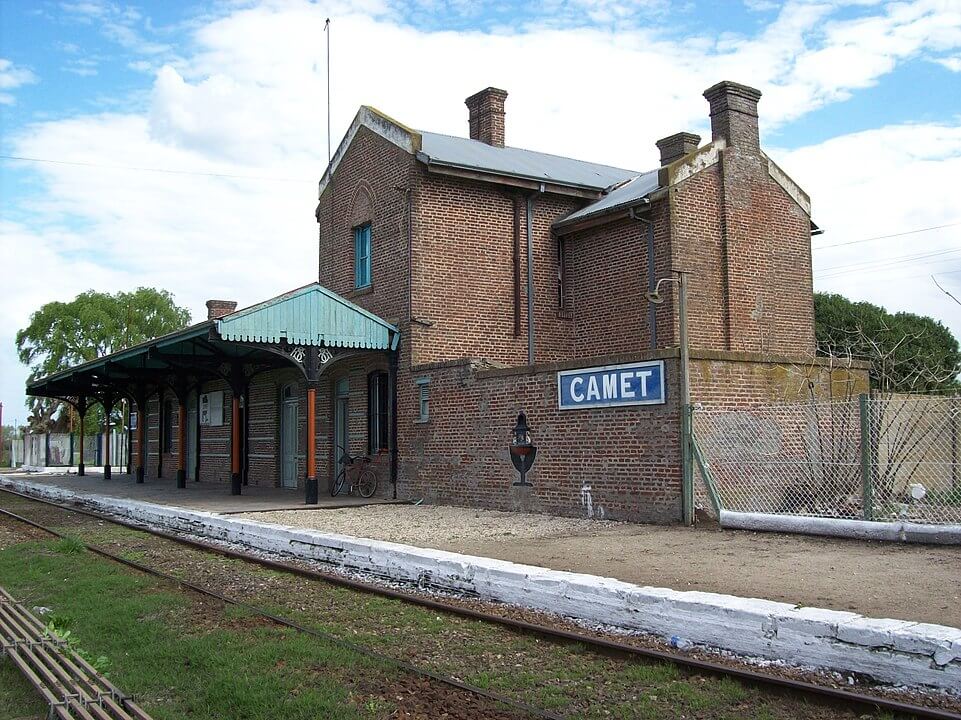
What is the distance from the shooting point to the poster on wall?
91.0 ft

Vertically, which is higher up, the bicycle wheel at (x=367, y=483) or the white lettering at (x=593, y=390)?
the white lettering at (x=593, y=390)

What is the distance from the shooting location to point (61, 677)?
5.61 metres

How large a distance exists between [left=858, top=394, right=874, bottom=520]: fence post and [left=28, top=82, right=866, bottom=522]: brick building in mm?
2865

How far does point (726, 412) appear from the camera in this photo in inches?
501

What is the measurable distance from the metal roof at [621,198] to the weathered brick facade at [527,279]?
0.11m

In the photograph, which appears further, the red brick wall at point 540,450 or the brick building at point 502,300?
the brick building at point 502,300

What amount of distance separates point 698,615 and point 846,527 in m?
4.38

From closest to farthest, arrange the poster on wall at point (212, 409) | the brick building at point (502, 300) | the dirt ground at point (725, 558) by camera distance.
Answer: the dirt ground at point (725, 558), the brick building at point (502, 300), the poster on wall at point (212, 409)

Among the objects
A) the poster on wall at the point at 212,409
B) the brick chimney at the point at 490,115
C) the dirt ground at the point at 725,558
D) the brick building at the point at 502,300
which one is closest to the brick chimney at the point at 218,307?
the poster on wall at the point at 212,409

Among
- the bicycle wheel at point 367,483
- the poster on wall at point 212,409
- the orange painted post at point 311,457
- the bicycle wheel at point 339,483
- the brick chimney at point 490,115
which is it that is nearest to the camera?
the orange painted post at point 311,457

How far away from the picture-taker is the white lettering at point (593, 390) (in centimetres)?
1379

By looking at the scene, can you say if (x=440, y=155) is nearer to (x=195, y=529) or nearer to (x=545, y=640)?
(x=195, y=529)

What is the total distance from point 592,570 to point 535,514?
18.6 ft

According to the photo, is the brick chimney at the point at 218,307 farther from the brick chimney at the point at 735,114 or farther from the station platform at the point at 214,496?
the brick chimney at the point at 735,114
